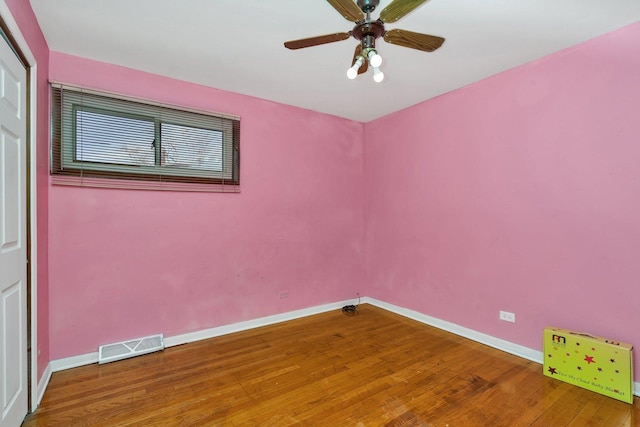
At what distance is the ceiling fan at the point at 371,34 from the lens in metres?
1.56

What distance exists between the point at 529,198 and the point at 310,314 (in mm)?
2671

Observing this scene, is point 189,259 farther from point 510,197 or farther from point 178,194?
point 510,197

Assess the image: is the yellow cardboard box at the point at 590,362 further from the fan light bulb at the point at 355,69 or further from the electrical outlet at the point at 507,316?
the fan light bulb at the point at 355,69

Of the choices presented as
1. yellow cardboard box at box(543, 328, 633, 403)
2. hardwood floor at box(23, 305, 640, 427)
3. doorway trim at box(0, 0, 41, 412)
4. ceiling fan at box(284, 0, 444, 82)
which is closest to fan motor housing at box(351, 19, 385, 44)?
ceiling fan at box(284, 0, 444, 82)

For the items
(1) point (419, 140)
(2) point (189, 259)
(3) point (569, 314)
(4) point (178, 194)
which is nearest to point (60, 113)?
(4) point (178, 194)

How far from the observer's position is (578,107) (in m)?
2.39

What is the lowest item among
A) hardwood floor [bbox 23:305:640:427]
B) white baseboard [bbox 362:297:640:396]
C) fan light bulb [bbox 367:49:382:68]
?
hardwood floor [bbox 23:305:640:427]

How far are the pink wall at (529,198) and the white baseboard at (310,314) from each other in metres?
0.07

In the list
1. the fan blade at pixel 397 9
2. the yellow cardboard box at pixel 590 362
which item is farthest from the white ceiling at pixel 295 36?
the yellow cardboard box at pixel 590 362

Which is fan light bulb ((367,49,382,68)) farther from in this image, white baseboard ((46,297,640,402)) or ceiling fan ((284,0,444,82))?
white baseboard ((46,297,640,402))

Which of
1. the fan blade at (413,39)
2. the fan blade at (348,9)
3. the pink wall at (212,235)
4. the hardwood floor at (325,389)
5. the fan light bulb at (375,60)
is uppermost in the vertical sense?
the fan blade at (348,9)

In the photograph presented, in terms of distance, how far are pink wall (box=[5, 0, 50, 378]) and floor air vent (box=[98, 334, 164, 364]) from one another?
376 millimetres

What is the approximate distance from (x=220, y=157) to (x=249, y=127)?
48 centimetres

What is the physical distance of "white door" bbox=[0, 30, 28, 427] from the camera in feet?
5.15
